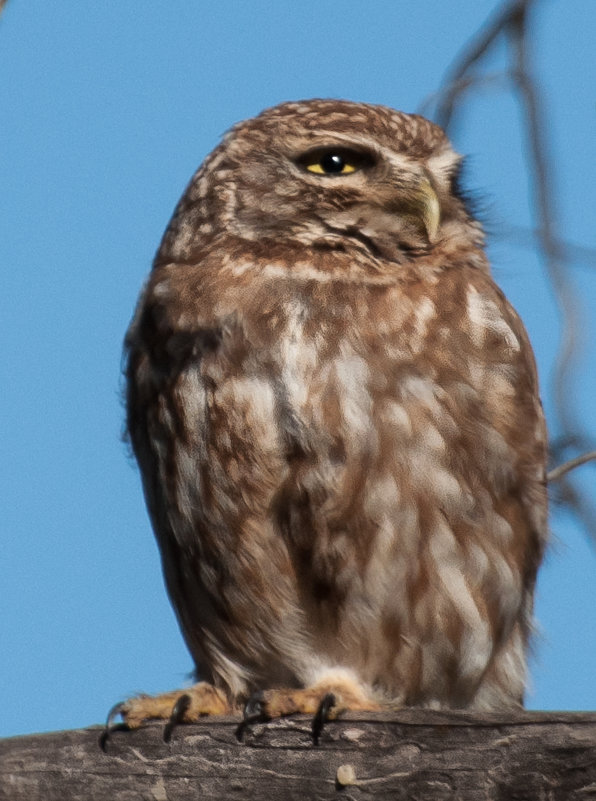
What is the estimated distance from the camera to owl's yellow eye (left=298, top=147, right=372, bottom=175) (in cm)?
361

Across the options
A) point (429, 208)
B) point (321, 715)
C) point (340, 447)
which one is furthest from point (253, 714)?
point (429, 208)

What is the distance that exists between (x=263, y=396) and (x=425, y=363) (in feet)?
1.38

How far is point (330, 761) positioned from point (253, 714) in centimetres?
32

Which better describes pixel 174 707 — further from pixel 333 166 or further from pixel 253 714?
pixel 333 166

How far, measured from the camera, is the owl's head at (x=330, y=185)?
11.6 ft

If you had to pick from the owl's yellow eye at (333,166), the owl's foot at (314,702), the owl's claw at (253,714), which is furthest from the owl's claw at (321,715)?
the owl's yellow eye at (333,166)

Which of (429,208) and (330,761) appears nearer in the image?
(330,761)

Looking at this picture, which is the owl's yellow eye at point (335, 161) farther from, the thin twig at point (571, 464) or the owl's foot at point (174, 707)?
the owl's foot at point (174, 707)

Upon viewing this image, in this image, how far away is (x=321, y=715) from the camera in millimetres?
2543

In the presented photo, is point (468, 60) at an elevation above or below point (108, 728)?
above

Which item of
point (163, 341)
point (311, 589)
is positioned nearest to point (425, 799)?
point (311, 589)

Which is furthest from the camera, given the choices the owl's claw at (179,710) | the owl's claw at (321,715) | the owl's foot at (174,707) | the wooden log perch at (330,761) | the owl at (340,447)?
the owl at (340,447)

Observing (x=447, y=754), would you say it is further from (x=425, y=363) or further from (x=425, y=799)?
(x=425, y=363)

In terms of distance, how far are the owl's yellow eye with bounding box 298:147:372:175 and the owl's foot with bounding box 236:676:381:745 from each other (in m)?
1.41
